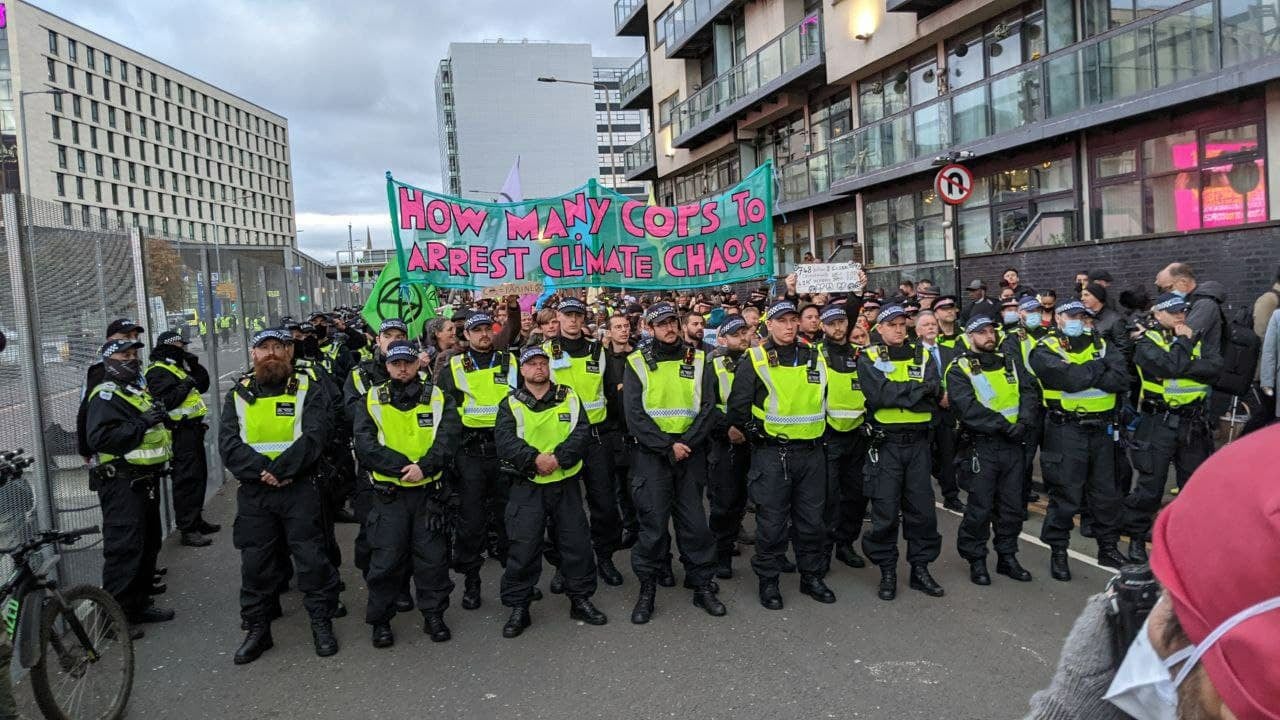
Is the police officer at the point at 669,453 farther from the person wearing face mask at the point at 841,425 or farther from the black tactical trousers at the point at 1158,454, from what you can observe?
the black tactical trousers at the point at 1158,454

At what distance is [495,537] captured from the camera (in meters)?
7.23

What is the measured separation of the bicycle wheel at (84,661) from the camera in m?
4.06

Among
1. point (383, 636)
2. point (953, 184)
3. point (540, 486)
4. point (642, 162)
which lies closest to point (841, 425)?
point (540, 486)

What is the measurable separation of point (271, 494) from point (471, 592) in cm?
159

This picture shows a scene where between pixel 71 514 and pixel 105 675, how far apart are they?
245 centimetres

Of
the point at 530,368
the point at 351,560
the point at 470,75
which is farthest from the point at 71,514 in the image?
the point at 470,75

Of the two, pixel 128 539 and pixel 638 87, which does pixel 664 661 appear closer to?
pixel 128 539

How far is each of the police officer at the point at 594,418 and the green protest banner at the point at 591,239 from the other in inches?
82.2

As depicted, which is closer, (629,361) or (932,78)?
(629,361)

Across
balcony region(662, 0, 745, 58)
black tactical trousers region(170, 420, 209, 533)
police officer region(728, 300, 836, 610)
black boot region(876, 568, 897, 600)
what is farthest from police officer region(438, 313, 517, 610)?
balcony region(662, 0, 745, 58)

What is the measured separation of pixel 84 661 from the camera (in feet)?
14.2

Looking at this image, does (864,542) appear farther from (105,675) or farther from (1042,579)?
(105,675)

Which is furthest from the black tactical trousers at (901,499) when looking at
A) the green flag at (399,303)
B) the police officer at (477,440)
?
the green flag at (399,303)

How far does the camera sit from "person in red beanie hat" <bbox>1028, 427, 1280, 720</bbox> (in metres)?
0.89
